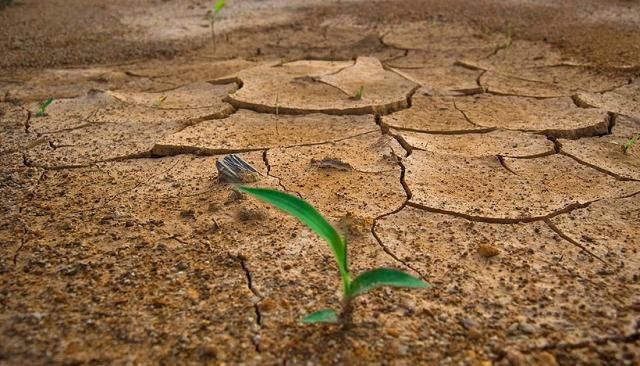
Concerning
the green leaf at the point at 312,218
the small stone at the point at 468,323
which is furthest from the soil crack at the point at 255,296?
the small stone at the point at 468,323

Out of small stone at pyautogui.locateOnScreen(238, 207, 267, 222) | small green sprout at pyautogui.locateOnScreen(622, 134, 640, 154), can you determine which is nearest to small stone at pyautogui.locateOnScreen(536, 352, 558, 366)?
small stone at pyautogui.locateOnScreen(238, 207, 267, 222)

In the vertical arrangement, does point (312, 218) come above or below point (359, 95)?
above

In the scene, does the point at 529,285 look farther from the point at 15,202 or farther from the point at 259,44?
the point at 259,44

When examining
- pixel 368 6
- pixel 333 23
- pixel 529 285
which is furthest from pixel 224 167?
pixel 368 6

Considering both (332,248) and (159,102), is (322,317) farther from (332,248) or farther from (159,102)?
(159,102)

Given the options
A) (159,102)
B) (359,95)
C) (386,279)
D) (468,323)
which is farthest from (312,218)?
(159,102)
